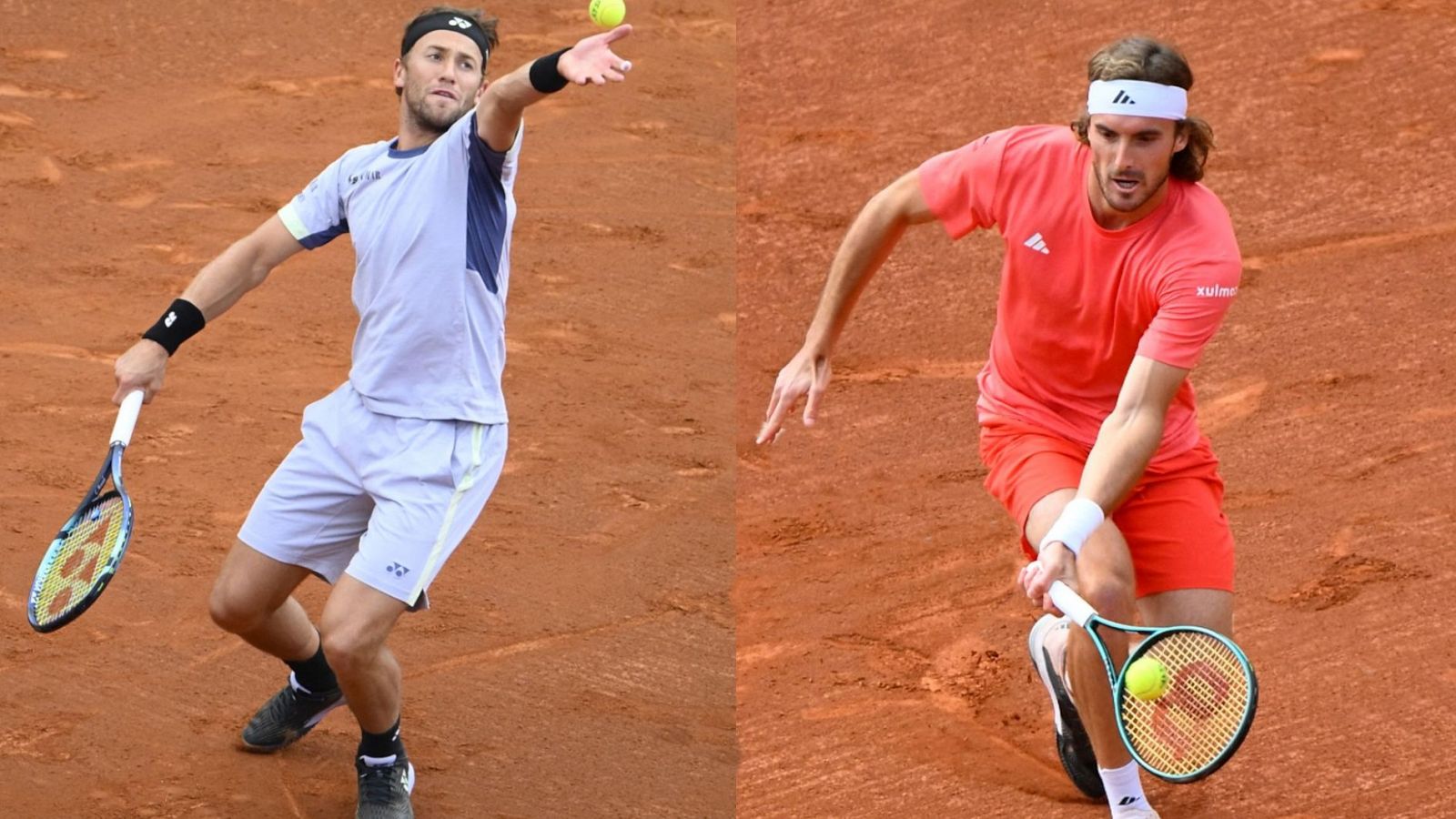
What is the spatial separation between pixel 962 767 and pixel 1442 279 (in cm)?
459

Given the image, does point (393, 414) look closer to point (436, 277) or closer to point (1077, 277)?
point (436, 277)

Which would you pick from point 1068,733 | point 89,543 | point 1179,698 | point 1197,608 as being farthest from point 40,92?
point 1179,698

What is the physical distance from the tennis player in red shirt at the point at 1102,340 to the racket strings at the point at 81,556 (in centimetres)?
183

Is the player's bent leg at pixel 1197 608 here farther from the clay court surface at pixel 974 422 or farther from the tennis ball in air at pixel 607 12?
the tennis ball in air at pixel 607 12

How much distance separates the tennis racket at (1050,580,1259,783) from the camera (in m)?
4.50

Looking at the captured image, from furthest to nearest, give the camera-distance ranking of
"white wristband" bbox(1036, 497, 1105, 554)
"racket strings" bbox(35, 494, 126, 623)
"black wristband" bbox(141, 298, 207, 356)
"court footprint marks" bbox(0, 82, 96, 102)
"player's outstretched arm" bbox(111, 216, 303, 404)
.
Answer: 1. "court footprint marks" bbox(0, 82, 96, 102)
2. "player's outstretched arm" bbox(111, 216, 303, 404)
3. "black wristband" bbox(141, 298, 207, 356)
4. "racket strings" bbox(35, 494, 126, 623)
5. "white wristband" bbox(1036, 497, 1105, 554)

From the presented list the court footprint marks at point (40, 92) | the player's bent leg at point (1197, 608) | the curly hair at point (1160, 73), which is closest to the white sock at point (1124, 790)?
the player's bent leg at point (1197, 608)

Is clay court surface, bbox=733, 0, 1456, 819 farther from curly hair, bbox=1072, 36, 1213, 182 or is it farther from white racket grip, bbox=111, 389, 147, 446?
white racket grip, bbox=111, 389, 147, 446

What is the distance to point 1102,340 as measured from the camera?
17.1ft

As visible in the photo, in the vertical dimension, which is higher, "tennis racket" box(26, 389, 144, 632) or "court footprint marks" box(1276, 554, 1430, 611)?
"tennis racket" box(26, 389, 144, 632)

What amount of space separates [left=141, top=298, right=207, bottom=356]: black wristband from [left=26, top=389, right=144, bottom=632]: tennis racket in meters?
0.19

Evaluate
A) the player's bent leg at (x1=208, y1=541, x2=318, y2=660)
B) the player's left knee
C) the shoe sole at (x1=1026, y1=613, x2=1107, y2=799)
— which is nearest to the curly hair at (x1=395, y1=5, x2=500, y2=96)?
the player's bent leg at (x1=208, y1=541, x2=318, y2=660)

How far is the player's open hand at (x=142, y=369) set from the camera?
527 cm

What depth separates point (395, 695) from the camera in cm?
526
